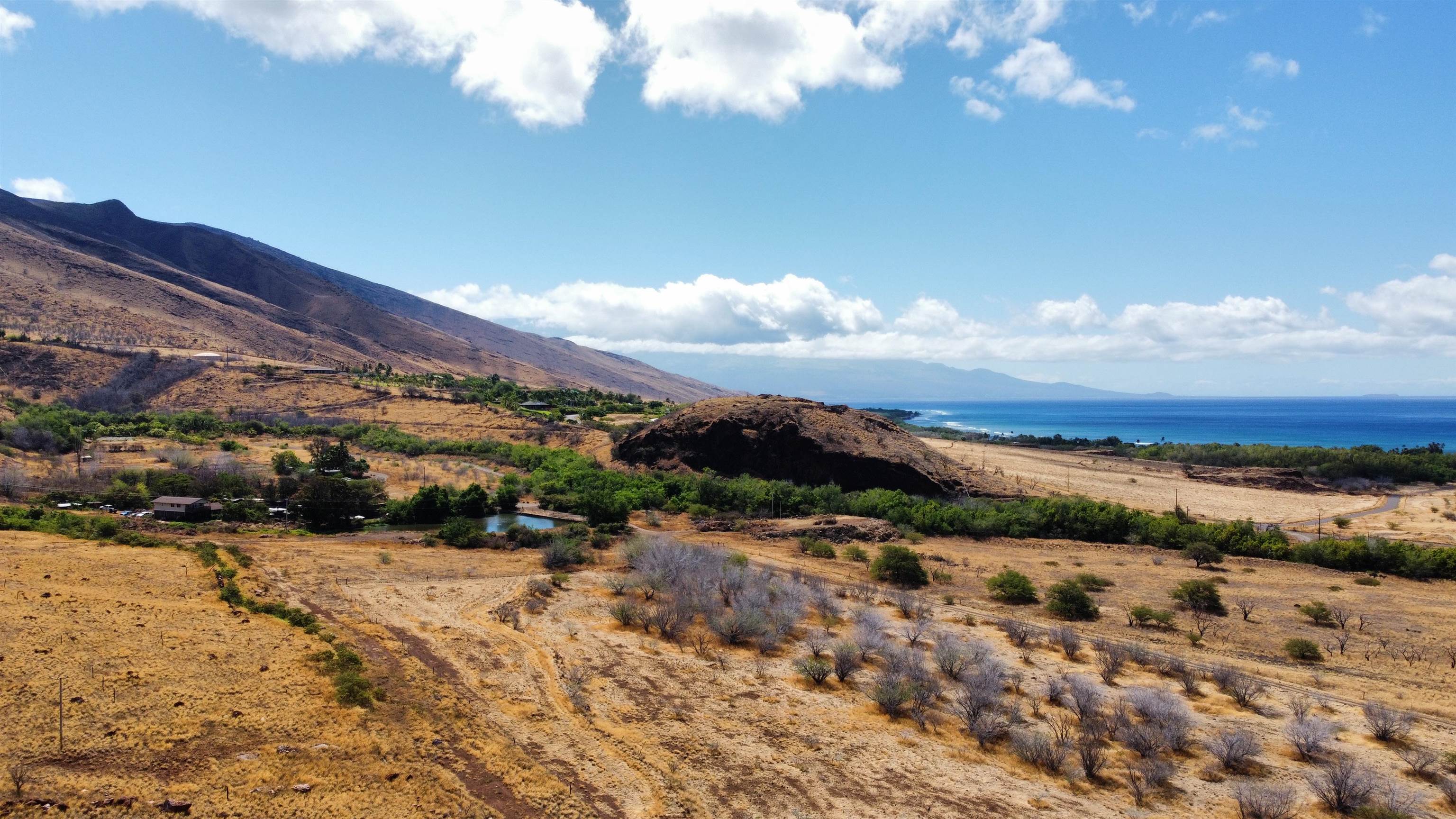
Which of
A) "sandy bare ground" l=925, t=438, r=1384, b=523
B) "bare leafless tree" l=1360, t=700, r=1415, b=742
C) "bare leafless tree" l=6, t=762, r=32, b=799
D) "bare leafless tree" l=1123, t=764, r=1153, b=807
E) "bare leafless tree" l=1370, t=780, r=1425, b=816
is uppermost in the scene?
"sandy bare ground" l=925, t=438, r=1384, b=523

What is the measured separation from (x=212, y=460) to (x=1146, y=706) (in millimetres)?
49229

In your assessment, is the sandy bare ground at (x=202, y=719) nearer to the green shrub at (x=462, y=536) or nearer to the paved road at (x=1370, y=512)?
the green shrub at (x=462, y=536)

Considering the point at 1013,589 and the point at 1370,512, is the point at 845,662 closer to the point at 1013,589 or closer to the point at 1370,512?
the point at 1013,589

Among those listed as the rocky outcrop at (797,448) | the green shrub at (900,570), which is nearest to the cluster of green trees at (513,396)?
the rocky outcrop at (797,448)

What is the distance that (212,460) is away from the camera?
43062 mm

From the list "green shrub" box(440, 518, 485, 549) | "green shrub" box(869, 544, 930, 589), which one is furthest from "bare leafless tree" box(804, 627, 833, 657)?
"green shrub" box(440, 518, 485, 549)

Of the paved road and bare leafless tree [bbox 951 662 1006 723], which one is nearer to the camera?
bare leafless tree [bbox 951 662 1006 723]

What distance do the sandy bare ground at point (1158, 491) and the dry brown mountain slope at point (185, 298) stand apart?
343 feet

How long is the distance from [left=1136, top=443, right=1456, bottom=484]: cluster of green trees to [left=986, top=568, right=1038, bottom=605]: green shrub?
49.4m

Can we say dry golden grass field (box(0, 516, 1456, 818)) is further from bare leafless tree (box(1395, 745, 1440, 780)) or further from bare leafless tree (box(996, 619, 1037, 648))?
bare leafless tree (box(996, 619, 1037, 648))

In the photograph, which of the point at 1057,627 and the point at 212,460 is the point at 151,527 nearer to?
the point at 212,460

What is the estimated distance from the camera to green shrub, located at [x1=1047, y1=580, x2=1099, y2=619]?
20.8 metres

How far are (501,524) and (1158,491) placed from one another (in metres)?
45.0

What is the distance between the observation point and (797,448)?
4562 centimetres
